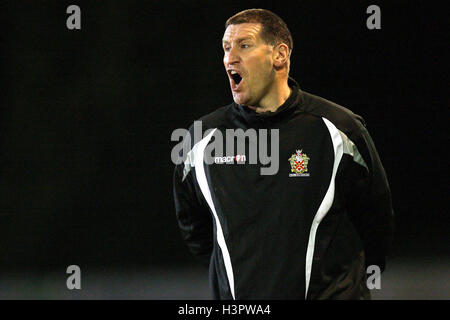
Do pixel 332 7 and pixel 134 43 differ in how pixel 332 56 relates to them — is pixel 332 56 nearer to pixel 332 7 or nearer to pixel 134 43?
pixel 332 7

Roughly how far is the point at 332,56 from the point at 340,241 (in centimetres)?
151

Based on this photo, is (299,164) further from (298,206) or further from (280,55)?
(280,55)

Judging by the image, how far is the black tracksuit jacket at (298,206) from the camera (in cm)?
178

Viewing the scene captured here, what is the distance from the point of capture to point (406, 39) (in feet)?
10.2

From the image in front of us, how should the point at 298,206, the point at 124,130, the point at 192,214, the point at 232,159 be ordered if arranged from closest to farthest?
the point at 298,206
the point at 232,159
the point at 192,214
the point at 124,130

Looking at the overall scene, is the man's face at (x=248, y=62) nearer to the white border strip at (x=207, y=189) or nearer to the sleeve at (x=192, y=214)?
the white border strip at (x=207, y=189)

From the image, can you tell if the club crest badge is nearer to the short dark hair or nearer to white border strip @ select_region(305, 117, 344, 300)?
white border strip @ select_region(305, 117, 344, 300)

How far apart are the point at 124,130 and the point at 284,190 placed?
1624 millimetres

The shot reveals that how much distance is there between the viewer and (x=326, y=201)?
5.96ft

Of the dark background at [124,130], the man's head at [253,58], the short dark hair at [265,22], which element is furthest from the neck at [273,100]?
the dark background at [124,130]

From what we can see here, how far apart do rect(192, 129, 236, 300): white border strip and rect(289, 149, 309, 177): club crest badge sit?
26 centimetres

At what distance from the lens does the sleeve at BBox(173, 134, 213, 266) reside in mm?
2070

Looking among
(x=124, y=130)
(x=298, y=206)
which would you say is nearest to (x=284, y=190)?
(x=298, y=206)

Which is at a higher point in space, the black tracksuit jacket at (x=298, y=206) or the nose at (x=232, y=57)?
the nose at (x=232, y=57)
